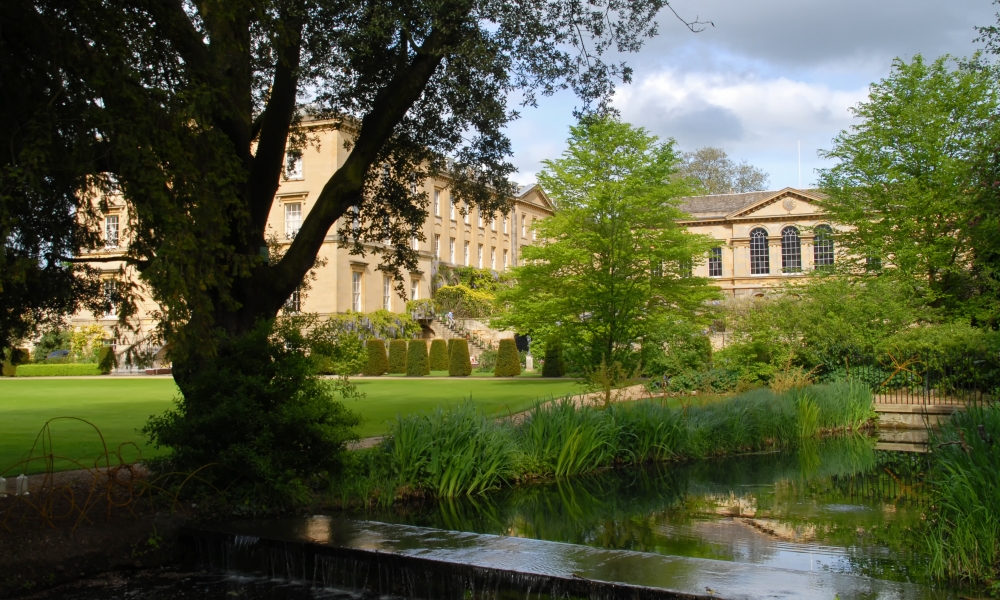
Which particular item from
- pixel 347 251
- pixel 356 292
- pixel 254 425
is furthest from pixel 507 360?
pixel 254 425

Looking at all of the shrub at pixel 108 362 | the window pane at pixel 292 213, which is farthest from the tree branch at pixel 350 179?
the window pane at pixel 292 213

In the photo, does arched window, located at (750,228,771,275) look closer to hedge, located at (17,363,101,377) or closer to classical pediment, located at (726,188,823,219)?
classical pediment, located at (726,188,823,219)

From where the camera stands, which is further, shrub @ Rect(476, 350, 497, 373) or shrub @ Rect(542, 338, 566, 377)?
shrub @ Rect(476, 350, 497, 373)

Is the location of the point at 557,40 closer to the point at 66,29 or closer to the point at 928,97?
the point at 66,29

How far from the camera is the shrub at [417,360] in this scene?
Result: 35.3 m

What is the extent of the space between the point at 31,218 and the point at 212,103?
1.99 m

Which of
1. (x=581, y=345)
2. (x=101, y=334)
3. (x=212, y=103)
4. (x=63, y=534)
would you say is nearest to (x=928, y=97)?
(x=581, y=345)

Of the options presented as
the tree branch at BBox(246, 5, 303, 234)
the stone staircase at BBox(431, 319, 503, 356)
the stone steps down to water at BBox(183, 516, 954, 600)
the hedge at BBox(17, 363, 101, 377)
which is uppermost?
the tree branch at BBox(246, 5, 303, 234)

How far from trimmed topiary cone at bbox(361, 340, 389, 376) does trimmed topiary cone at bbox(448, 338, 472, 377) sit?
10.8 ft

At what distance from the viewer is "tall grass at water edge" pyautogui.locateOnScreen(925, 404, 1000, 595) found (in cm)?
605

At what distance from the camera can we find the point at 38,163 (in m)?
6.47

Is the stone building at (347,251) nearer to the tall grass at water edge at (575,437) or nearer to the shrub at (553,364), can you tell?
the shrub at (553,364)

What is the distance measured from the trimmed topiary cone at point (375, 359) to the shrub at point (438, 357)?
388cm

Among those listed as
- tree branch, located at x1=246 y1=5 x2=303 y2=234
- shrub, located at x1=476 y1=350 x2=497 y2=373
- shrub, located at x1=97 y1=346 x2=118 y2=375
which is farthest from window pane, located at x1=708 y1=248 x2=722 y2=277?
tree branch, located at x1=246 y1=5 x2=303 y2=234
